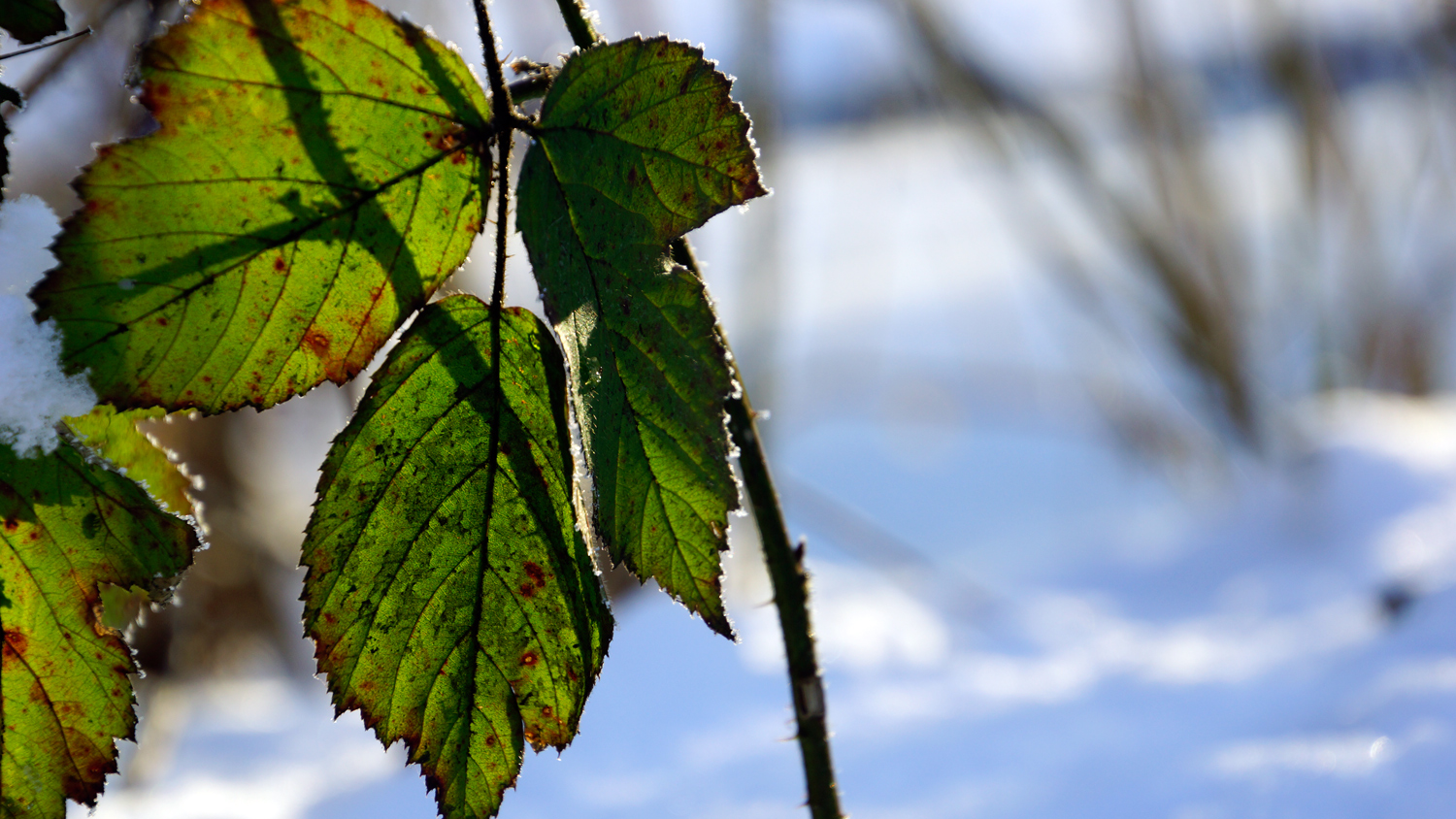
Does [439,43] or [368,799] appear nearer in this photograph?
[439,43]

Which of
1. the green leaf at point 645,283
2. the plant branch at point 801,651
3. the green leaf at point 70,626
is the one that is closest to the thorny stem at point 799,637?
the plant branch at point 801,651

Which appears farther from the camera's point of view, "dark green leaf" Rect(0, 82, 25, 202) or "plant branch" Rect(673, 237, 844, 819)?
"plant branch" Rect(673, 237, 844, 819)

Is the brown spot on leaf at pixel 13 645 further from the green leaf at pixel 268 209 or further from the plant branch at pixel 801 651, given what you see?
the plant branch at pixel 801 651

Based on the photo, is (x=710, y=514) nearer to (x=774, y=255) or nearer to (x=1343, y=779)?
(x=1343, y=779)

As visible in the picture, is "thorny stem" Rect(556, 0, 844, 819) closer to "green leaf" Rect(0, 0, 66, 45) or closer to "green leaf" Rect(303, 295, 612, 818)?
"green leaf" Rect(303, 295, 612, 818)

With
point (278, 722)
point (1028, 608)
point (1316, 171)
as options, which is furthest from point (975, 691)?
point (1316, 171)

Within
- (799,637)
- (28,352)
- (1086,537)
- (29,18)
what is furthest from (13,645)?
(1086,537)

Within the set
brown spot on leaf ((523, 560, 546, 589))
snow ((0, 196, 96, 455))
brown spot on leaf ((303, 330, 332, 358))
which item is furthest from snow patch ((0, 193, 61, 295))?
brown spot on leaf ((523, 560, 546, 589))
